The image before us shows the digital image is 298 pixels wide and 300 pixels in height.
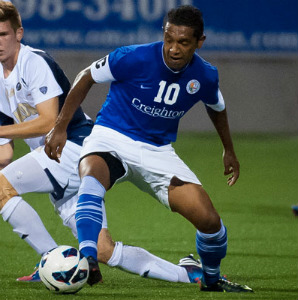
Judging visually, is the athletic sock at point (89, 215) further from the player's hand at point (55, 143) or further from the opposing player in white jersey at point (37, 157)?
the opposing player in white jersey at point (37, 157)

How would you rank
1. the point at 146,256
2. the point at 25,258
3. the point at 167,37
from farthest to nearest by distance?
the point at 25,258 < the point at 146,256 < the point at 167,37

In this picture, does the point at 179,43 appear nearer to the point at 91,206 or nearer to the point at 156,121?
the point at 156,121

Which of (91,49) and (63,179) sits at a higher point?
(63,179)

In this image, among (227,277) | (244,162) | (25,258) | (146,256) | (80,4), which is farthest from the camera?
(80,4)

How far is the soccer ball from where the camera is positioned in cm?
506

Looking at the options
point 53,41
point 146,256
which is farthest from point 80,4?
point 146,256

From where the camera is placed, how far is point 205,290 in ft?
19.2

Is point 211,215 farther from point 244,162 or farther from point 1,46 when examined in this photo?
point 244,162

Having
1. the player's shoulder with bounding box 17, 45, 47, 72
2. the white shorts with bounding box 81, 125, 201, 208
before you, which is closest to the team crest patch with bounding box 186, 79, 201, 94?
the white shorts with bounding box 81, 125, 201, 208

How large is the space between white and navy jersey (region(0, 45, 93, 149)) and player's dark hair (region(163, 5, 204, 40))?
3.35 ft

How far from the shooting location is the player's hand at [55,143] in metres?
5.56

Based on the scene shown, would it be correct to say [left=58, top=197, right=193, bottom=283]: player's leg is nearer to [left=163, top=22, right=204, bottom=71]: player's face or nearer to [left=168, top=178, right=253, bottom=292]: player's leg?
[left=168, top=178, right=253, bottom=292]: player's leg

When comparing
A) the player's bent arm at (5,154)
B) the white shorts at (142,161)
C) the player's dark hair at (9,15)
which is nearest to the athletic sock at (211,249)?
the white shorts at (142,161)

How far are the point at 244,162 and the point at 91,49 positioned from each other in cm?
405
